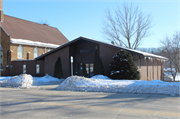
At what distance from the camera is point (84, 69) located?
22844 millimetres

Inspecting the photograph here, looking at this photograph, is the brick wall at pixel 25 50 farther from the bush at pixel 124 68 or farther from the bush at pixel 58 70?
the bush at pixel 124 68

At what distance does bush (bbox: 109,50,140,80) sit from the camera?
18.1 m

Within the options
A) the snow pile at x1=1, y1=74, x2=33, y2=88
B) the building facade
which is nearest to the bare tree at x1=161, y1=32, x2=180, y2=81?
the building facade

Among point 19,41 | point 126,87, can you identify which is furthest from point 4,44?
point 126,87

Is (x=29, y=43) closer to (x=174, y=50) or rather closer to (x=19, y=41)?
(x=19, y=41)

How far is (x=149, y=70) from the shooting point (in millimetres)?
24703

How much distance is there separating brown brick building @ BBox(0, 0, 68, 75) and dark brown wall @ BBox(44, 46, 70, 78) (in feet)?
30.4

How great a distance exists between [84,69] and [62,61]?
10.1ft

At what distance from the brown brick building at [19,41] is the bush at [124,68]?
19.6m

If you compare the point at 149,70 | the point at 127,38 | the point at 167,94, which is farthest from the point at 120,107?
the point at 127,38

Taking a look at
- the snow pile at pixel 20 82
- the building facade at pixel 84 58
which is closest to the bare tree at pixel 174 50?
the building facade at pixel 84 58

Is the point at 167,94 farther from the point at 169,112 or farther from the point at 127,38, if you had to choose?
the point at 127,38

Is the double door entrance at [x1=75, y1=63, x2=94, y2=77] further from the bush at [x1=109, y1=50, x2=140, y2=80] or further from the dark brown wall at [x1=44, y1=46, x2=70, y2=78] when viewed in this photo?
the bush at [x1=109, y1=50, x2=140, y2=80]

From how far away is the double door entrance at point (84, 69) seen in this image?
22.5m
